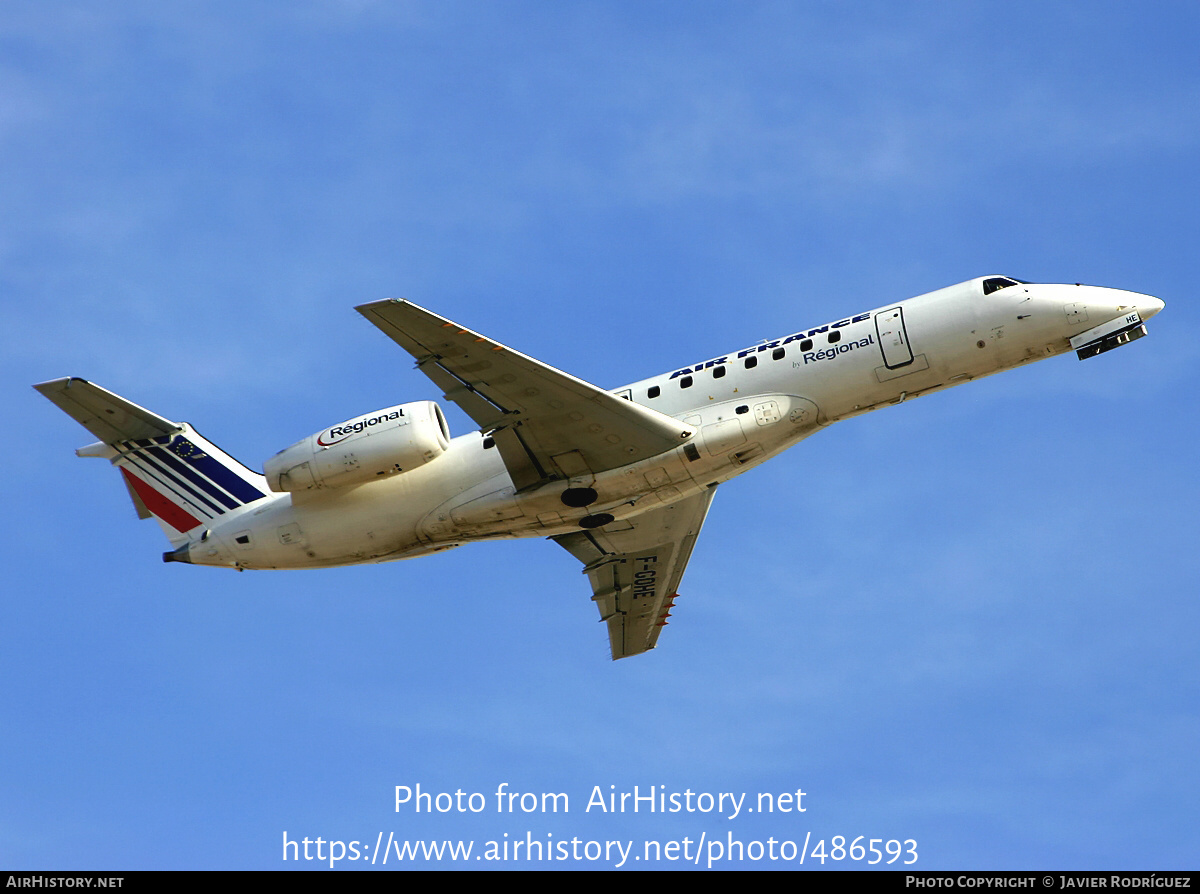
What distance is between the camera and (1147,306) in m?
31.2

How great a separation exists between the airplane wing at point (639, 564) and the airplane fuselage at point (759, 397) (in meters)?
3.94

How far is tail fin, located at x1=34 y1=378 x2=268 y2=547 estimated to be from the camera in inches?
1369

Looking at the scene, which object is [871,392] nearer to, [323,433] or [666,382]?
[666,382]

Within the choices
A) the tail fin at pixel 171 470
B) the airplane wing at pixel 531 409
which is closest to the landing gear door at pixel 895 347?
the airplane wing at pixel 531 409

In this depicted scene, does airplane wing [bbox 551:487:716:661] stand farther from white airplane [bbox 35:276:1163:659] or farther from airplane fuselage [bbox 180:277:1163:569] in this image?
airplane fuselage [bbox 180:277:1163:569]

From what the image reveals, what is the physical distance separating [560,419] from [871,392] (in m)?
7.27

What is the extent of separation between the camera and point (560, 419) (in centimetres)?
3091

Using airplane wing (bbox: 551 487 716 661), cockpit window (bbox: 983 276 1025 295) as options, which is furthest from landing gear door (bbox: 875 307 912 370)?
airplane wing (bbox: 551 487 716 661)

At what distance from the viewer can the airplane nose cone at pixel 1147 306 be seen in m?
31.2

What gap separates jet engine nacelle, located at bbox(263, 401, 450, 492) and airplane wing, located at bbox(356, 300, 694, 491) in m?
1.55

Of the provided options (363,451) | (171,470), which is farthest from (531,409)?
(171,470)
